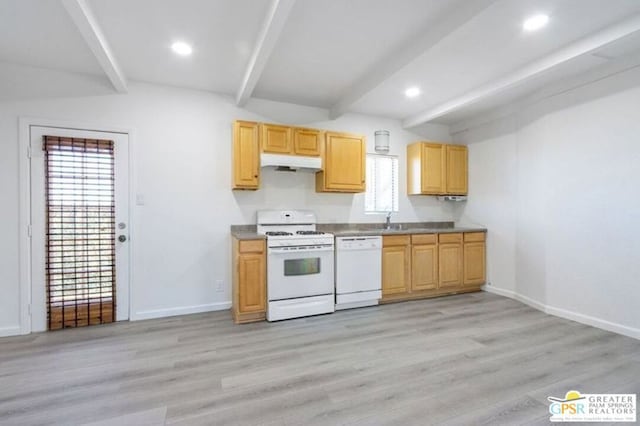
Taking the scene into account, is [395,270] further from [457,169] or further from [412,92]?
[412,92]

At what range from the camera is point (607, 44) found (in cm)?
244

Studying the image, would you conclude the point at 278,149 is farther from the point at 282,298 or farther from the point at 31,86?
the point at 31,86

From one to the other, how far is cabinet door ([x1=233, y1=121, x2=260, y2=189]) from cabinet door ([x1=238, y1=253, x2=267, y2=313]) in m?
0.91

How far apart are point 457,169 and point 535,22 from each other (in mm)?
2673

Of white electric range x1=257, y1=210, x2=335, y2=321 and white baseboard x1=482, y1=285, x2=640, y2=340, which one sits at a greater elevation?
white electric range x1=257, y1=210, x2=335, y2=321

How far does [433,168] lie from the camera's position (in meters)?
4.63

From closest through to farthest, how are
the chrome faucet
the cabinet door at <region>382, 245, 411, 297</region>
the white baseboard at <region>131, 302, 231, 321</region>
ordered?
the white baseboard at <region>131, 302, 231, 321</region> → the cabinet door at <region>382, 245, 411, 297</region> → the chrome faucet

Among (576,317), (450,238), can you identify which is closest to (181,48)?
(450,238)

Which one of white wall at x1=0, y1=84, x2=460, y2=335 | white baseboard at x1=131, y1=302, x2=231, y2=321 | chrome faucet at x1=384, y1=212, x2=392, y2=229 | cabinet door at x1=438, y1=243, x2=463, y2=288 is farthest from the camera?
chrome faucet at x1=384, y1=212, x2=392, y2=229

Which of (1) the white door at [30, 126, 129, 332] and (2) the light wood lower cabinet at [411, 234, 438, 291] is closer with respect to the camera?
(1) the white door at [30, 126, 129, 332]

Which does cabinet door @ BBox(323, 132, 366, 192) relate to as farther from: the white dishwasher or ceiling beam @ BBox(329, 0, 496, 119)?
the white dishwasher

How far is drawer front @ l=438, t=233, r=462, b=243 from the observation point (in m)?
4.27

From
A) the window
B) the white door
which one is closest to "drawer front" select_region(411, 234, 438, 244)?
the window

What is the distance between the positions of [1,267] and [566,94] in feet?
20.5
